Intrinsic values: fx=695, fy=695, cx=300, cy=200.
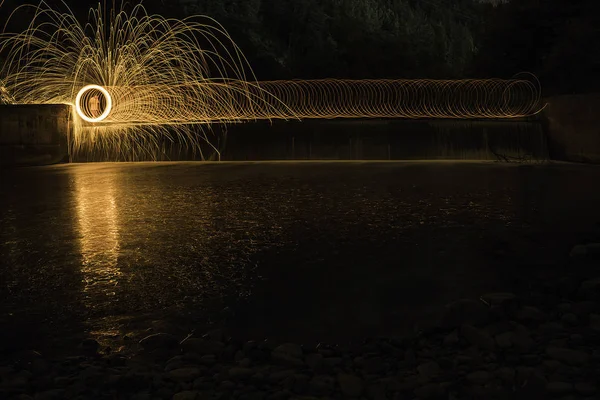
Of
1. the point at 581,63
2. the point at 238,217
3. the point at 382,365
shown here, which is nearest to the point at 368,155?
the point at 581,63

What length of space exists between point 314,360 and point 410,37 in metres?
51.4

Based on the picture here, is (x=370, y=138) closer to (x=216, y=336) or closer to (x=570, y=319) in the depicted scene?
(x=570, y=319)

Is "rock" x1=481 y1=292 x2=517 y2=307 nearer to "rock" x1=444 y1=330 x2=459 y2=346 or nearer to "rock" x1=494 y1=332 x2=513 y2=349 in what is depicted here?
"rock" x1=494 y1=332 x2=513 y2=349

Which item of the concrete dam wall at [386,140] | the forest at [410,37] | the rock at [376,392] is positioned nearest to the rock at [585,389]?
the rock at [376,392]

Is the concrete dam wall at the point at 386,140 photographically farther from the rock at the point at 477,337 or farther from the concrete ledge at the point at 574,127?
the rock at the point at 477,337

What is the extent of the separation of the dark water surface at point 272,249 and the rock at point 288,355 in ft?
1.14

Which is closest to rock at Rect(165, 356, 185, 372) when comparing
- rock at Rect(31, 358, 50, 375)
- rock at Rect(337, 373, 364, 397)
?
rock at Rect(31, 358, 50, 375)

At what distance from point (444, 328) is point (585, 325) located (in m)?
1.03

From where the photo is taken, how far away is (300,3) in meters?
58.0

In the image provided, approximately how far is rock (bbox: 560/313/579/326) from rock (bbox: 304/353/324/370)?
1904mm

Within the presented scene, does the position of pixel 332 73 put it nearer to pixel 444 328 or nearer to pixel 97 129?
pixel 97 129

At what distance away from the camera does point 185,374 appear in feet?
13.4

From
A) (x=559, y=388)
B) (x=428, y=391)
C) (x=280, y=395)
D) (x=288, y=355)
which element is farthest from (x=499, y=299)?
(x=280, y=395)

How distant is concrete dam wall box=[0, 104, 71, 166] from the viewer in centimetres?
1858
